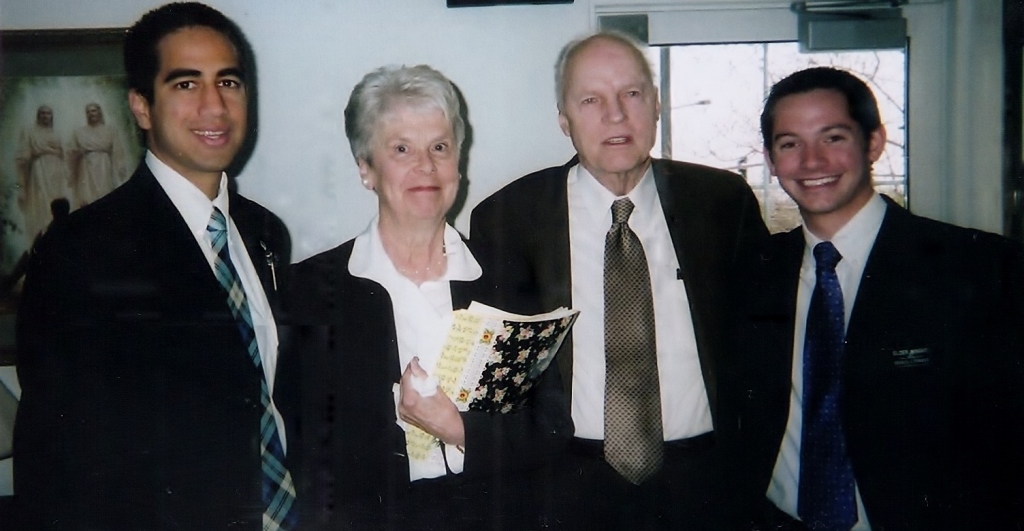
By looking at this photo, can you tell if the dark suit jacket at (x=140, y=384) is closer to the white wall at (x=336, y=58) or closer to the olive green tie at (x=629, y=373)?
the white wall at (x=336, y=58)

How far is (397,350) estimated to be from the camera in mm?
1052

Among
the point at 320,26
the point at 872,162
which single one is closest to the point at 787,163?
the point at 872,162

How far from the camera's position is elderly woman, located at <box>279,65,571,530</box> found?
1021 millimetres

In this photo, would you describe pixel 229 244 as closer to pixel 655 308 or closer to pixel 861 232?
pixel 655 308

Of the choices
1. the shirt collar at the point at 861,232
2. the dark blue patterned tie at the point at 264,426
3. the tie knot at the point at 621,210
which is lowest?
the dark blue patterned tie at the point at 264,426

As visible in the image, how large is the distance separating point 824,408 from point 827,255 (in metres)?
0.26

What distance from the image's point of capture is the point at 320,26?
1.09 m

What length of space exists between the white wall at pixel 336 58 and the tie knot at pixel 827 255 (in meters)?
0.54

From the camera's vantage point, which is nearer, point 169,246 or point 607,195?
point 169,246

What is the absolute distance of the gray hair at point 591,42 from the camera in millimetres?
1073

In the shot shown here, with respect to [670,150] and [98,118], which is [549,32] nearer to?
[670,150]

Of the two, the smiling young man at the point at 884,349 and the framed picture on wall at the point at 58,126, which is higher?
the framed picture on wall at the point at 58,126

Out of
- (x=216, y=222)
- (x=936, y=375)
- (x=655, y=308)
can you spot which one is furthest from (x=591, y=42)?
(x=936, y=375)

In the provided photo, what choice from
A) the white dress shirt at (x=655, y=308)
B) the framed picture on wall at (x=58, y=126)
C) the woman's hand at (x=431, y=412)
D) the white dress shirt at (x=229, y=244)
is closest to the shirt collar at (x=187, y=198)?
the white dress shirt at (x=229, y=244)
